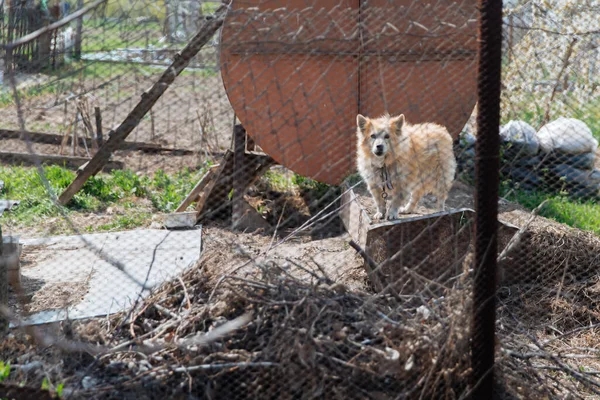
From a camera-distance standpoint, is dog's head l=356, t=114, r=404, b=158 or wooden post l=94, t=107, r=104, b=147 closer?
dog's head l=356, t=114, r=404, b=158

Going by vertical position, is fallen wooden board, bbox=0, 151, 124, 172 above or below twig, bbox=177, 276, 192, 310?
below

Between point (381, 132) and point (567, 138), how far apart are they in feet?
9.19

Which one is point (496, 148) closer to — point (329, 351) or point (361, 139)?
point (329, 351)

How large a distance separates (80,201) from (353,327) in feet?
15.5

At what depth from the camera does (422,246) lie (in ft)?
16.4

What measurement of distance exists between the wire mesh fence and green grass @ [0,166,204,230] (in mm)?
29

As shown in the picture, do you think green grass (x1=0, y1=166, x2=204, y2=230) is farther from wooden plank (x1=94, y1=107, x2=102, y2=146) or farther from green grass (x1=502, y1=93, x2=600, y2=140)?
green grass (x1=502, y1=93, x2=600, y2=140)

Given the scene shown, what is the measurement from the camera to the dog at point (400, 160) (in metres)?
5.29

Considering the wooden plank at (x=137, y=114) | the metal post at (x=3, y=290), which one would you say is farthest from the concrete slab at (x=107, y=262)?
the wooden plank at (x=137, y=114)

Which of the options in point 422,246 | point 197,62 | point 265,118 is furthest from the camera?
point 265,118

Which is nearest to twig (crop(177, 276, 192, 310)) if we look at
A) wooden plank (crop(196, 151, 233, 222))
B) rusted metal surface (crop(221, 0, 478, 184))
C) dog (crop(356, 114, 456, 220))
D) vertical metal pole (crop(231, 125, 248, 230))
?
rusted metal surface (crop(221, 0, 478, 184))

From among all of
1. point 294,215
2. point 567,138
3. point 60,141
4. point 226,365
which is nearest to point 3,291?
point 226,365

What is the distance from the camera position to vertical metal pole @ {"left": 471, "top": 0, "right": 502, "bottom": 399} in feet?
9.13

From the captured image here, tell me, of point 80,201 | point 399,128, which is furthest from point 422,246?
point 80,201
